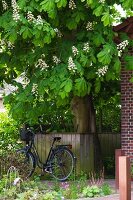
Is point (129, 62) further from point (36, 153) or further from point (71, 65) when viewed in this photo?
point (36, 153)

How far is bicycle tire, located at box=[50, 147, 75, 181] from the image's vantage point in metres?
12.9

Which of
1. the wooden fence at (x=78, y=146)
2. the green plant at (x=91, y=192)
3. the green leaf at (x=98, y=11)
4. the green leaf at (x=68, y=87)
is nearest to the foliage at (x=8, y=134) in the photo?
the wooden fence at (x=78, y=146)

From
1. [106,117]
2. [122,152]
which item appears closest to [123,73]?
[122,152]

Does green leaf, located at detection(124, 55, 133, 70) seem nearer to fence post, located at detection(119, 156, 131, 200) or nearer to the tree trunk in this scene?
the tree trunk

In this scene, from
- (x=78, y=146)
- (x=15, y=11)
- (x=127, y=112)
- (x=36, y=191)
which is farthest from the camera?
(x=78, y=146)

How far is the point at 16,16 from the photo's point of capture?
410 inches

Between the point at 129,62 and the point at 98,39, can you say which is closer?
the point at 98,39

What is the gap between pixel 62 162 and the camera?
Answer: 13.0 metres

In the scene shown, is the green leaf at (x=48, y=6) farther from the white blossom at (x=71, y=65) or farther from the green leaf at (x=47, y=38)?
the white blossom at (x=71, y=65)

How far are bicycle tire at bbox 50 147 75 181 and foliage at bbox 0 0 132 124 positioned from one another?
134 cm

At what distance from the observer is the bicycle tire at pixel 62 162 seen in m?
12.9

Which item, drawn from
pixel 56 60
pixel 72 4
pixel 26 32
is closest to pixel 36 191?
pixel 26 32

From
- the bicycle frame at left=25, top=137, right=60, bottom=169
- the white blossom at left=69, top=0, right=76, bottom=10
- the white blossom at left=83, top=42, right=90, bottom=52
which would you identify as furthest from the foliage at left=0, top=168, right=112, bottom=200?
the white blossom at left=69, top=0, right=76, bottom=10

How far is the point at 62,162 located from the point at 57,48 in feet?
9.49
